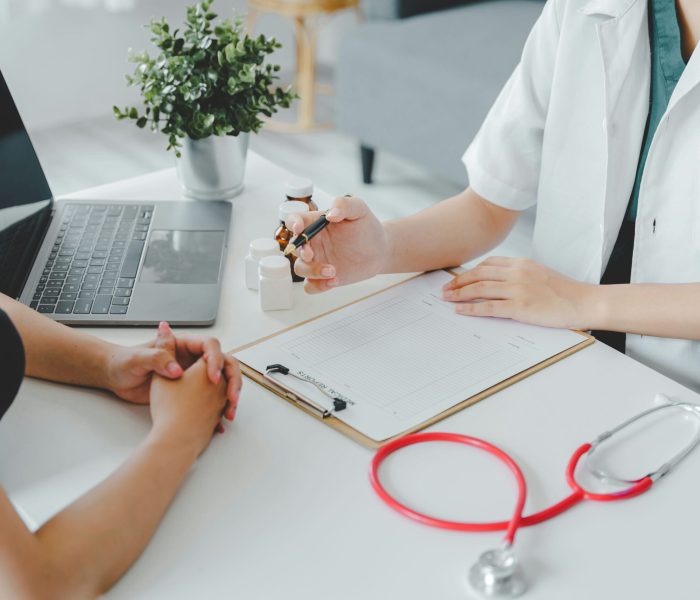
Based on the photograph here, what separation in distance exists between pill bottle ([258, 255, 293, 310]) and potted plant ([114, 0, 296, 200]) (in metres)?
0.31

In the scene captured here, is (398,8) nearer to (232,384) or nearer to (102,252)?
(102,252)

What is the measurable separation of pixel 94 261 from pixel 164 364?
0.32m

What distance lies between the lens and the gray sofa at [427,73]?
96.5 inches

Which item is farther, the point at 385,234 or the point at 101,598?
the point at 385,234

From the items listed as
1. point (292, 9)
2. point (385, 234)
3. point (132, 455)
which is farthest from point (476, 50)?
point (132, 455)

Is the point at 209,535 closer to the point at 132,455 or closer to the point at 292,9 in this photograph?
the point at 132,455

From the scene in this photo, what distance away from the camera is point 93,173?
2.91 m

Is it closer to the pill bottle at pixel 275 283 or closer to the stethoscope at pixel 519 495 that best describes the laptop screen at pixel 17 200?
the pill bottle at pixel 275 283

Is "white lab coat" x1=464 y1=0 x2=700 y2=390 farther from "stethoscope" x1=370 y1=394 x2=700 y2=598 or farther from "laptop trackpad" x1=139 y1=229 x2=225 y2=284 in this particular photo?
"laptop trackpad" x1=139 y1=229 x2=225 y2=284

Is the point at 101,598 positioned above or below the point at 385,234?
below

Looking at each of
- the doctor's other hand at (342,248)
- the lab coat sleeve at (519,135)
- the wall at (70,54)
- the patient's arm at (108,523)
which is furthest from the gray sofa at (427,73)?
the patient's arm at (108,523)

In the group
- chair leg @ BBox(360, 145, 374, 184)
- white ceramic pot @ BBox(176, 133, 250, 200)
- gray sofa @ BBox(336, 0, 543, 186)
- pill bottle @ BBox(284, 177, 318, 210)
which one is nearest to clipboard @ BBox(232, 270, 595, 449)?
pill bottle @ BBox(284, 177, 318, 210)

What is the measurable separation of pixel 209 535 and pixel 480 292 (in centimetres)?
46

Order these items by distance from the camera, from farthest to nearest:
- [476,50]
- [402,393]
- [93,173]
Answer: [93,173] → [476,50] → [402,393]
